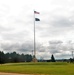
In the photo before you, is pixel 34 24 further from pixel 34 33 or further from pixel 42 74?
pixel 42 74

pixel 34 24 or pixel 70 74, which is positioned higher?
pixel 34 24

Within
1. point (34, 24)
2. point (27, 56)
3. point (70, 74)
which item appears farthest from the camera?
point (27, 56)

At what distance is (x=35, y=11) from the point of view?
78.2m

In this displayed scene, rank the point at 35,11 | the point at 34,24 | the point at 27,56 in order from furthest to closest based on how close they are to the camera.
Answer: the point at 27,56, the point at 34,24, the point at 35,11

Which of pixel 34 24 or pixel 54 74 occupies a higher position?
pixel 34 24

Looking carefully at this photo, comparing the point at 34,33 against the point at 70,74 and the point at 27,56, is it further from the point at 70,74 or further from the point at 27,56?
the point at 27,56

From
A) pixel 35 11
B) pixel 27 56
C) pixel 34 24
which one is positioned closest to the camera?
pixel 35 11

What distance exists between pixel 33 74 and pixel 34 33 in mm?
51560

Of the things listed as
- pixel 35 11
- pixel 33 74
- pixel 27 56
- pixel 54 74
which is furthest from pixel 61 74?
pixel 27 56

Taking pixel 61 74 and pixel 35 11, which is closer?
pixel 61 74

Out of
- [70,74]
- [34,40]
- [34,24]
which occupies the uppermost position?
[34,24]

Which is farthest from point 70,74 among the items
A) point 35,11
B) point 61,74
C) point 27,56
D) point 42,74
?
point 27,56

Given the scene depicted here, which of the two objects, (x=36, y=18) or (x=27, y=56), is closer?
(x=36, y=18)

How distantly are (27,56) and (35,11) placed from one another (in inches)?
4147
